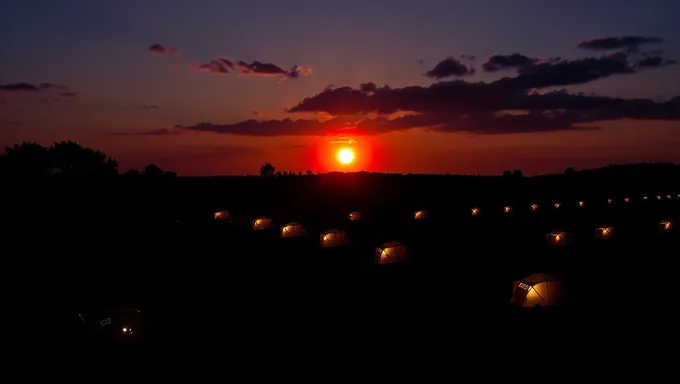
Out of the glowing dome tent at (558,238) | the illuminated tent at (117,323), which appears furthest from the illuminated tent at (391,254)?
the illuminated tent at (117,323)

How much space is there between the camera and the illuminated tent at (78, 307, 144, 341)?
53.8ft

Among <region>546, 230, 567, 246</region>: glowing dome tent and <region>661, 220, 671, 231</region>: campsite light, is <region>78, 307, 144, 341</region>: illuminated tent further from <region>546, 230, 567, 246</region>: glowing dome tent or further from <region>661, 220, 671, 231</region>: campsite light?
<region>661, 220, 671, 231</region>: campsite light

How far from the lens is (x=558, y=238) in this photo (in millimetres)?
40281

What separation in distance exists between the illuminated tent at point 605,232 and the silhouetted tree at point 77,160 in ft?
326

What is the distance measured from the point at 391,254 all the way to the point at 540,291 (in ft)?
39.2

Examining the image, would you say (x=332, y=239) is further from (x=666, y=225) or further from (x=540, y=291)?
→ (x=666, y=225)

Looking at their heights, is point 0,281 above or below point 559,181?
below

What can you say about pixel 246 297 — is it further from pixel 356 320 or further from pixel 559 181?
pixel 559 181

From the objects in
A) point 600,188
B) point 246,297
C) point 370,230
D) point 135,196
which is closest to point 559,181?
point 600,188

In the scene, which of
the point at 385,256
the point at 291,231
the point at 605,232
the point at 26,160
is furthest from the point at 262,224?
the point at 26,160

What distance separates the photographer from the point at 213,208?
7344cm

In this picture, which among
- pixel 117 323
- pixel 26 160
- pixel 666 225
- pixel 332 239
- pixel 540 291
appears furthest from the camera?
pixel 26 160

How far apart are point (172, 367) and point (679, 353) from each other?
15.8m

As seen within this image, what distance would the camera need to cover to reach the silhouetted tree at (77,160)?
4149 inches
